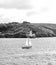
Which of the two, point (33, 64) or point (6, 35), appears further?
point (6, 35)

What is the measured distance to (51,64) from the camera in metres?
33.2

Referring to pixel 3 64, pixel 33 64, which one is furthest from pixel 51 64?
pixel 3 64

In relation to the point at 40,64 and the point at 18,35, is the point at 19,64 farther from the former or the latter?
the point at 18,35

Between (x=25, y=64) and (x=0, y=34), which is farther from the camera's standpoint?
(x=0, y=34)

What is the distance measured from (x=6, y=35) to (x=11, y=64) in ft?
532

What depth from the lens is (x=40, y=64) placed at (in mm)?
33719

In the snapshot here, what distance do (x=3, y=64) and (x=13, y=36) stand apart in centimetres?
16153

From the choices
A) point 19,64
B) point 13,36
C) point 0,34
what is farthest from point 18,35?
point 19,64

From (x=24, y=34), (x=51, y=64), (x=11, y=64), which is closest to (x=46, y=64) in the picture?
(x=51, y=64)

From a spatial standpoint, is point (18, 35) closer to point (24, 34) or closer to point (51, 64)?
point (24, 34)

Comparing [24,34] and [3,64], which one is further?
[24,34]

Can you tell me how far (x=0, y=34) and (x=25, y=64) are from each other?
6425 inches

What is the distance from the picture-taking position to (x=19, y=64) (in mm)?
33781

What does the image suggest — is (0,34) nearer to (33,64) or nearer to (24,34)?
(24,34)
